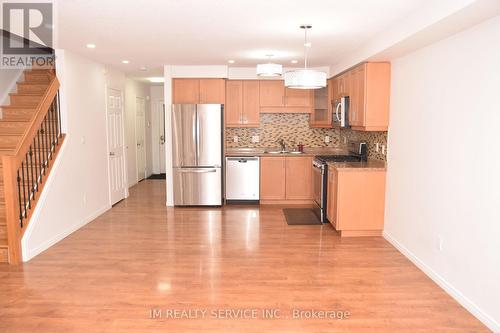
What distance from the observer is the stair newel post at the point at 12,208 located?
161 inches

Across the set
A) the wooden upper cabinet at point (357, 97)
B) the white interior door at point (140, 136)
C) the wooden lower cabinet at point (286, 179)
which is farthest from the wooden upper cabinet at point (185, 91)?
the white interior door at point (140, 136)

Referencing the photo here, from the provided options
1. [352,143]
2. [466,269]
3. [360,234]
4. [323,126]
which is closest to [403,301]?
[466,269]

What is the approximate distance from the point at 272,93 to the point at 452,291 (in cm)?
481

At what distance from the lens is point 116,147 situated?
7219 millimetres

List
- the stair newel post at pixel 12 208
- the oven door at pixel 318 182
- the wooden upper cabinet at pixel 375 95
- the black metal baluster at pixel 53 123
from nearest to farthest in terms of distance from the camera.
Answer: the stair newel post at pixel 12 208, the wooden upper cabinet at pixel 375 95, the black metal baluster at pixel 53 123, the oven door at pixel 318 182

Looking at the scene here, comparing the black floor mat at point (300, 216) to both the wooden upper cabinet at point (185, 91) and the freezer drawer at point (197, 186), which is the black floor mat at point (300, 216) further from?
the wooden upper cabinet at point (185, 91)

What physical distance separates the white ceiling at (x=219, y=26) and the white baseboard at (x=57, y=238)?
7.91 feet

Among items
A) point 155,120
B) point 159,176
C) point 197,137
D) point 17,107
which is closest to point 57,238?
point 17,107

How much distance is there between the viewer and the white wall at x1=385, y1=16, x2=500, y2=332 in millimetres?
2938

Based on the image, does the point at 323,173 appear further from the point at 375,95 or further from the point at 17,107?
the point at 17,107

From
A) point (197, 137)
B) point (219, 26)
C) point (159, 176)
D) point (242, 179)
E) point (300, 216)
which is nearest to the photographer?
point (219, 26)

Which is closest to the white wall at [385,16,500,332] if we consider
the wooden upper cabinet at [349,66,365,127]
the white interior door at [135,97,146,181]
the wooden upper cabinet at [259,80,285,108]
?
the wooden upper cabinet at [349,66,365,127]

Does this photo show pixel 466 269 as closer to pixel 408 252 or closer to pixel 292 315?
pixel 408 252

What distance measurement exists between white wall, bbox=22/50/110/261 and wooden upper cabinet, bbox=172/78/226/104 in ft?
4.12
